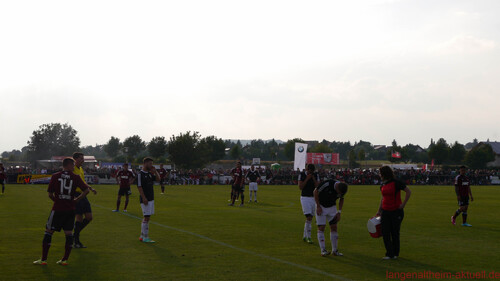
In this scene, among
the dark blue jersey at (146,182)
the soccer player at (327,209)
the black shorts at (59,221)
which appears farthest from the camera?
the dark blue jersey at (146,182)

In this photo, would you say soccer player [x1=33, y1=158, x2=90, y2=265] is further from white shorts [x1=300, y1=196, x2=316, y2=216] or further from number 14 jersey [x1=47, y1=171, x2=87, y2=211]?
white shorts [x1=300, y1=196, x2=316, y2=216]

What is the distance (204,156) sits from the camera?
340 feet

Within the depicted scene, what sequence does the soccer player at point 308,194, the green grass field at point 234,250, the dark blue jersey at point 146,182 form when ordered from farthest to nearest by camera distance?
the dark blue jersey at point 146,182, the soccer player at point 308,194, the green grass field at point 234,250

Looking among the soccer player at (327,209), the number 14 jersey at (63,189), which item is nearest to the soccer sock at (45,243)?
the number 14 jersey at (63,189)

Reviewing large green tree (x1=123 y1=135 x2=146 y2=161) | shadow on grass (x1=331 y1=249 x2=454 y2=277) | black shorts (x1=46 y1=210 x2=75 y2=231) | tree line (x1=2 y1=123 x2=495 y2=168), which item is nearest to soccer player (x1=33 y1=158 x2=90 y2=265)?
black shorts (x1=46 y1=210 x2=75 y2=231)

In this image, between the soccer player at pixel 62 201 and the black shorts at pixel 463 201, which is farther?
the black shorts at pixel 463 201

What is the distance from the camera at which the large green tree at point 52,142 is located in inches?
6447

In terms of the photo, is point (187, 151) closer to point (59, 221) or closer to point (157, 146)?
point (157, 146)

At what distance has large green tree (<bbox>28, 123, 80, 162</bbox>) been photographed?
537ft

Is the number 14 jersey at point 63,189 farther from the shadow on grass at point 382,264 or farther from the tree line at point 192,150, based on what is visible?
the tree line at point 192,150

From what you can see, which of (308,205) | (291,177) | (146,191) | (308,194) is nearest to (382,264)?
(308,205)

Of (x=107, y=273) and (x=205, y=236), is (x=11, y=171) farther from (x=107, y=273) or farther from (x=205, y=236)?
(x=107, y=273)

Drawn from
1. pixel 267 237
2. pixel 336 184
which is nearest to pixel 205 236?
pixel 267 237

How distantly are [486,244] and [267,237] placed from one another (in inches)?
233
